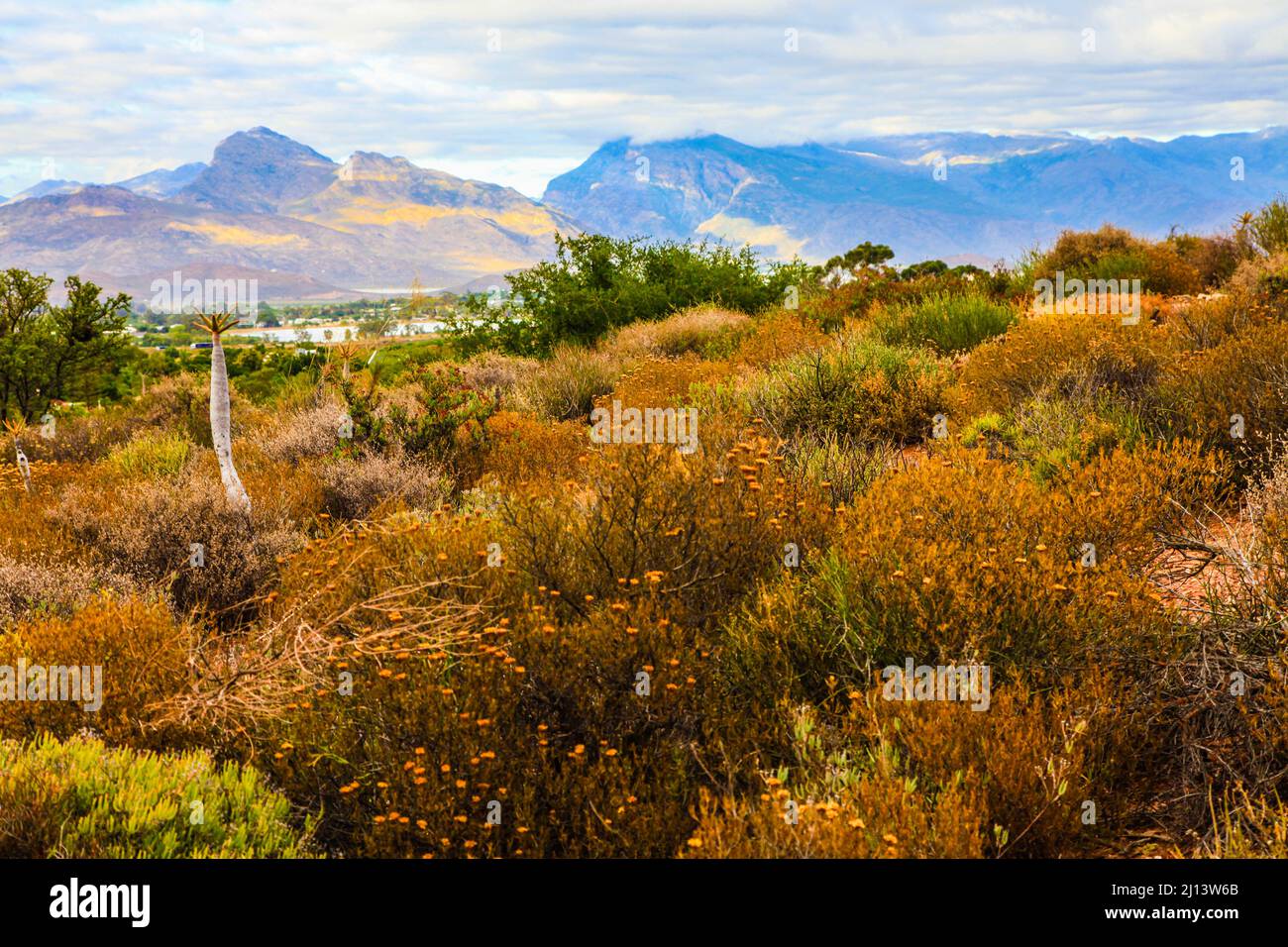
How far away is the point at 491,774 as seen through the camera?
367 cm

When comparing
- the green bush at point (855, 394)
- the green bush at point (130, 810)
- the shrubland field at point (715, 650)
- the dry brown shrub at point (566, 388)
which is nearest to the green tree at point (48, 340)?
the dry brown shrub at point (566, 388)

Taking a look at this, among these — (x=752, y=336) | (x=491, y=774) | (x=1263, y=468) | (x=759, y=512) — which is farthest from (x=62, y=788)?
(x=752, y=336)

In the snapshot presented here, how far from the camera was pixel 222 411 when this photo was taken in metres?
7.30

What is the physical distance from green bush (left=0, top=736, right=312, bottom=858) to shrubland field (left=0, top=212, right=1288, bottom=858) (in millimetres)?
14

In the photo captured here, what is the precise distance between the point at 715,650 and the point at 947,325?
878 cm

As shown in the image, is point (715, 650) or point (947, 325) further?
point (947, 325)

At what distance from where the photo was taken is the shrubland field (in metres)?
3.37

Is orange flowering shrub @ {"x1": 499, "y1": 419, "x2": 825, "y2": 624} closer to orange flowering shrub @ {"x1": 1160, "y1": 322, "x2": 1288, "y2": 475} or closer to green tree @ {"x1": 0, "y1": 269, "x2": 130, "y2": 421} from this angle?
orange flowering shrub @ {"x1": 1160, "y1": 322, "x2": 1288, "y2": 475}

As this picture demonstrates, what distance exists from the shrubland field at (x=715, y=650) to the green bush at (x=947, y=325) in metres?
3.63

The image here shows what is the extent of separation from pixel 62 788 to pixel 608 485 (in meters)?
2.90

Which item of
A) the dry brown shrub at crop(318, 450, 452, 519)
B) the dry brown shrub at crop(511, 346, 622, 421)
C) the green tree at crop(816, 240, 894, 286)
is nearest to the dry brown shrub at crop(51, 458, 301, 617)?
the dry brown shrub at crop(318, 450, 452, 519)

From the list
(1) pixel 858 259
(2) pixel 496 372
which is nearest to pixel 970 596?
(2) pixel 496 372

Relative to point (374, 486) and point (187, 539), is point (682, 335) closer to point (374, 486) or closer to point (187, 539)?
point (374, 486)
